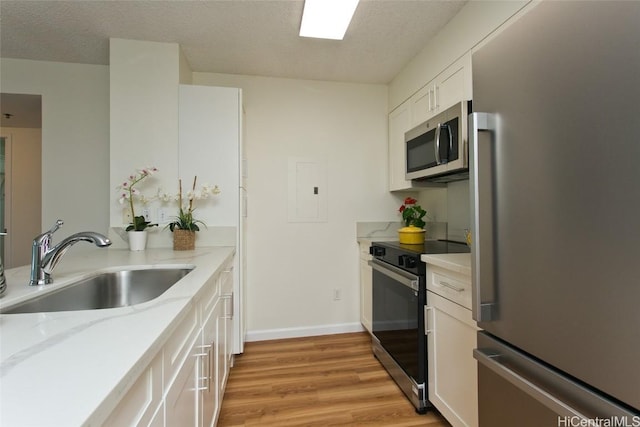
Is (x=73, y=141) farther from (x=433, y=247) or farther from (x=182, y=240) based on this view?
(x=433, y=247)

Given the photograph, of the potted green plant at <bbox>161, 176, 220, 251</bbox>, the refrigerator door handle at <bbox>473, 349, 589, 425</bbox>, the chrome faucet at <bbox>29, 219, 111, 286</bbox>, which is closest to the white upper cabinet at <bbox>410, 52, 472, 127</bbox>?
the refrigerator door handle at <bbox>473, 349, 589, 425</bbox>

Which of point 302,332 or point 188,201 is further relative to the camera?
point 302,332

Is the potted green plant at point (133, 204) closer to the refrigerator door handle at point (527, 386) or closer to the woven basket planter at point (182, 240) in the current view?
the woven basket planter at point (182, 240)

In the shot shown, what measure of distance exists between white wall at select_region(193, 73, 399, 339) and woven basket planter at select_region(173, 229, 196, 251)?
699mm

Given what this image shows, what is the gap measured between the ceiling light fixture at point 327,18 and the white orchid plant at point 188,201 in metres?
1.27

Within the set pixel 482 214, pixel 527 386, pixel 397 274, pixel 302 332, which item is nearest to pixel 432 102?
pixel 397 274

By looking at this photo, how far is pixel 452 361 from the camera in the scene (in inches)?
55.2

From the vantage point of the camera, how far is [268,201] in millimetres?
2738

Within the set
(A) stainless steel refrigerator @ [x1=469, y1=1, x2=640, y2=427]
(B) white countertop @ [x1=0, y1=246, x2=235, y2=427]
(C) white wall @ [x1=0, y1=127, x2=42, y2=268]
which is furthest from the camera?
(C) white wall @ [x1=0, y1=127, x2=42, y2=268]

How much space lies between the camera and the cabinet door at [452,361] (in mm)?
1285

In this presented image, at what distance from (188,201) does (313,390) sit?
1.58 meters

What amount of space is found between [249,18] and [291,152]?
1.12 metres

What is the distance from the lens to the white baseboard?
2.67 m

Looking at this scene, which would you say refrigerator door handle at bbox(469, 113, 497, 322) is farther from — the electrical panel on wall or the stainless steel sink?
the electrical panel on wall
